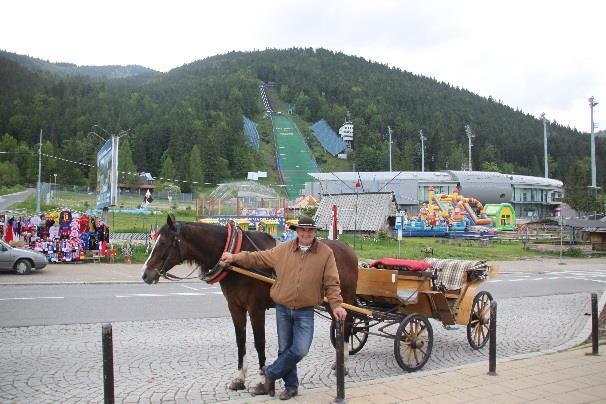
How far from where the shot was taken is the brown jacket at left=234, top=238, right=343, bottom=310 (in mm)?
5512

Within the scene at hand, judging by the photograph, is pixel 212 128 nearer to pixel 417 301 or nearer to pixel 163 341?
pixel 163 341

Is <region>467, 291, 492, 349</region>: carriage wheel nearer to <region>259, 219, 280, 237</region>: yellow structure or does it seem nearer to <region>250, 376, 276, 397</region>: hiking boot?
<region>250, 376, 276, 397</region>: hiking boot

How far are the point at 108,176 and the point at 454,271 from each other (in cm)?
1956

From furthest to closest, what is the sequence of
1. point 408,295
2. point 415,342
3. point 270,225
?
point 270,225, point 408,295, point 415,342

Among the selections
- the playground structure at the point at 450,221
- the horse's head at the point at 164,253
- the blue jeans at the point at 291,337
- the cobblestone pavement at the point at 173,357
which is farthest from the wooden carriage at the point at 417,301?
the playground structure at the point at 450,221

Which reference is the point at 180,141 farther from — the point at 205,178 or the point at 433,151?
the point at 433,151

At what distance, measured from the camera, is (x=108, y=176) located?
24844 mm

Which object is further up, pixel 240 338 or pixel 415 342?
pixel 240 338

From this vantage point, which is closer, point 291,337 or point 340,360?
point 340,360


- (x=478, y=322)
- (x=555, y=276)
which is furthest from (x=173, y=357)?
(x=555, y=276)

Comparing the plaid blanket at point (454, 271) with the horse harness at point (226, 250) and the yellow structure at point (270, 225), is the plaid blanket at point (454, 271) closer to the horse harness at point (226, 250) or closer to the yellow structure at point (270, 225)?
the horse harness at point (226, 250)

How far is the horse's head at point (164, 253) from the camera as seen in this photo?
6.11 meters

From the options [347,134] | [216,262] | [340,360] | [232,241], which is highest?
[347,134]

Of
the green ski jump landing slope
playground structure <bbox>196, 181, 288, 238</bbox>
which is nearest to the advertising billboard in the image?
playground structure <bbox>196, 181, 288, 238</bbox>
